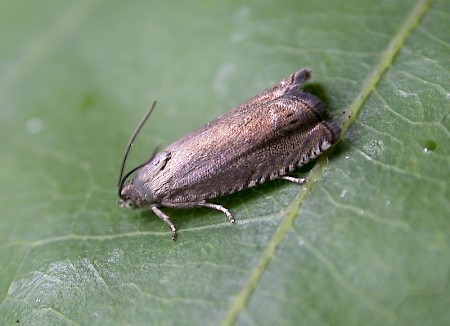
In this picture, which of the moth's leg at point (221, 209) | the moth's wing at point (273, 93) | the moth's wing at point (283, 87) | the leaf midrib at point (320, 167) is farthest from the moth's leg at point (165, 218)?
the moth's wing at point (283, 87)

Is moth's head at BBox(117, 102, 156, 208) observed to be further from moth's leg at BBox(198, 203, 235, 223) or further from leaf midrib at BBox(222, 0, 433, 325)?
leaf midrib at BBox(222, 0, 433, 325)

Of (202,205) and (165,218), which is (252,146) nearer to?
(202,205)

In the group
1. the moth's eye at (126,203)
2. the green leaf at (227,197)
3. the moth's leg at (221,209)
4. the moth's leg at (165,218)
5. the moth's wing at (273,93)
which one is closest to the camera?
the green leaf at (227,197)

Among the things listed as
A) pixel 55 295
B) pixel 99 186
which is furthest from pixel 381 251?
pixel 99 186

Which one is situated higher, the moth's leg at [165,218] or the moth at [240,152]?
the moth at [240,152]

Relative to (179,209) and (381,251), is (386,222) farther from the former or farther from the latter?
(179,209)

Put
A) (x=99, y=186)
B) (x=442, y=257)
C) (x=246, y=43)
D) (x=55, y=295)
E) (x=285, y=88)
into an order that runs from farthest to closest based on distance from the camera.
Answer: (x=246, y=43), (x=99, y=186), (x=285, y=88), (x=55, y=295), (x=442, y=257)

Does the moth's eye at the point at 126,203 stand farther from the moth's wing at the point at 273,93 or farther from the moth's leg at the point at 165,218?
the moth's wing at the point at 273,93

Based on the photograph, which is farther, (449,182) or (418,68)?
(418,68)
